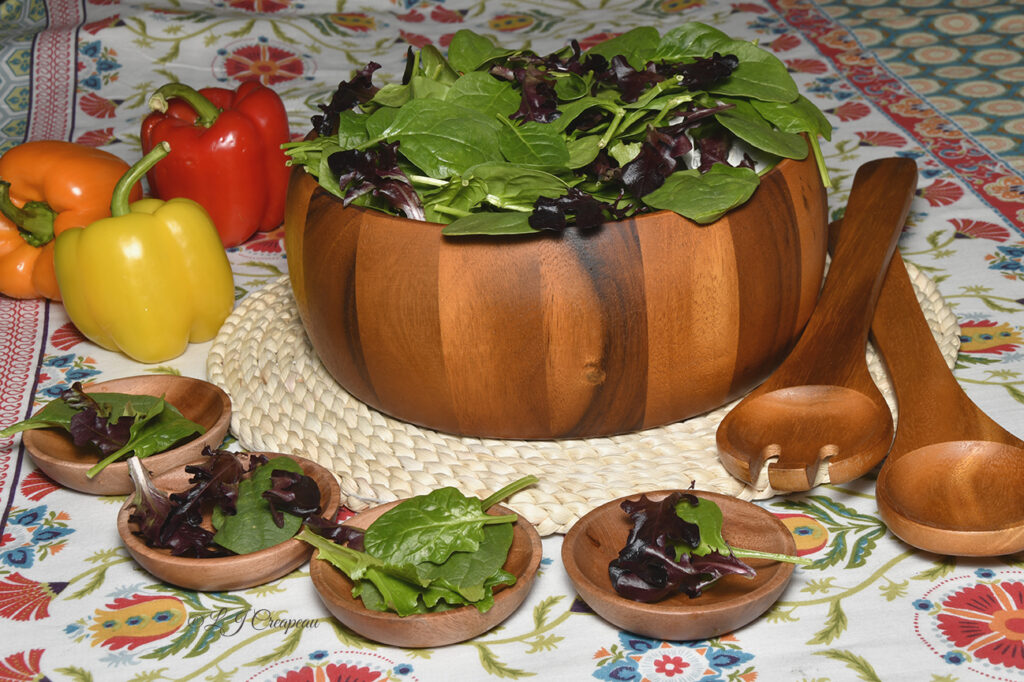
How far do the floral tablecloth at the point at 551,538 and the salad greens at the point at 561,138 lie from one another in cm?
38

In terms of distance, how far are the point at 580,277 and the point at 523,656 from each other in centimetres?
39

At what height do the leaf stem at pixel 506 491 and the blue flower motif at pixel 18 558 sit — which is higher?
the leaf stem at pixel 506 491

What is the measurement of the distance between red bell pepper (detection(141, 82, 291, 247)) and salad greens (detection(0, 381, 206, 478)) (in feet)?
2.36

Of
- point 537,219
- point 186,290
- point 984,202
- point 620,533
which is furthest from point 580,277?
point 984,202

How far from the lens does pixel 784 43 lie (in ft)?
9.00

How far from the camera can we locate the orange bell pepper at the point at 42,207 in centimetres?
183

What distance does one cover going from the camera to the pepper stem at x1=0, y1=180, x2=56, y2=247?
6.00 ft

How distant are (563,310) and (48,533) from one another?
66cm

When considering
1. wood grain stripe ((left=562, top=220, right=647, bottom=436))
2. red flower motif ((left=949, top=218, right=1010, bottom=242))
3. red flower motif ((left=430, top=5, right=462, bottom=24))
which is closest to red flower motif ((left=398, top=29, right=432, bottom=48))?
red flower motif ((left=430, top=5, right=462, bottom=24))

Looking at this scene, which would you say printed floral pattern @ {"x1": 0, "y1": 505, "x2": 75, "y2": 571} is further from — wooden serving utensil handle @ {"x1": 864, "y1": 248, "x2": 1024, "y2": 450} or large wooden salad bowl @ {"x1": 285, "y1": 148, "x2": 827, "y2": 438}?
wooden serving utensil handle @ {"x1": 864, "y1": 248, "x2": 1024, "y2": 450}

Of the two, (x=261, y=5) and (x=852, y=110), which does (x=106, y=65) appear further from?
(x=852, y=110)

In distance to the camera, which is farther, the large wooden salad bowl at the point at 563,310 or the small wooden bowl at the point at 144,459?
the small wooden bowl at the point at 144,459

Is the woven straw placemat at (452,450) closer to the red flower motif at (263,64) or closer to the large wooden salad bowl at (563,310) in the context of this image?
the large wooden salad bowl at (563,310)

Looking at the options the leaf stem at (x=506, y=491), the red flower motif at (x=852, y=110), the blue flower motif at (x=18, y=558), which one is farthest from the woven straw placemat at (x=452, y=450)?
the red flower motif at (x=852, y=110)
